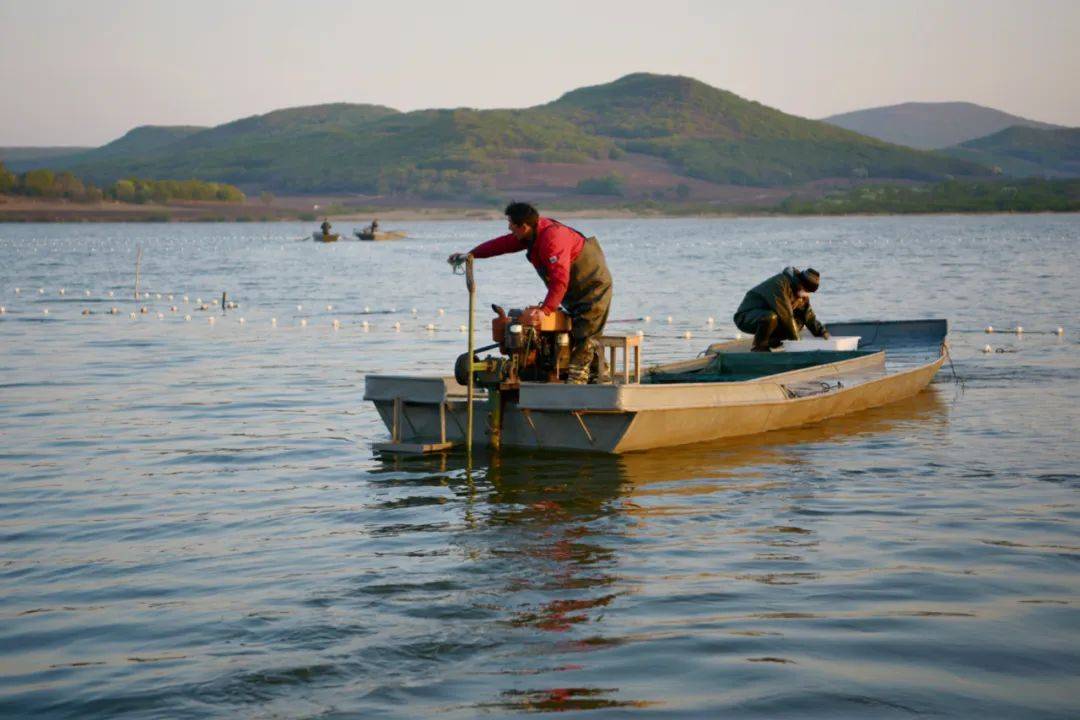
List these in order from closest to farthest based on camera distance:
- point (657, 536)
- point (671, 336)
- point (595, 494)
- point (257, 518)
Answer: point (657, 536) → point (257, 518) → point (595, 494) → point (671, 336)

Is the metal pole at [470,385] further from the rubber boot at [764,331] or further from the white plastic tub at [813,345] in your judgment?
the white plastic tub at [813,345]

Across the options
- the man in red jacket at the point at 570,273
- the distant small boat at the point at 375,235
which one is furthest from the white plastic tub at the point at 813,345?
the distant small boat at the point at 375,235

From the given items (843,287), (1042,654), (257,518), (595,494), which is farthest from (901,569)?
(843,287)

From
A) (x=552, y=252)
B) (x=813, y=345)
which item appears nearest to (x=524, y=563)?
(x=552, y=252)

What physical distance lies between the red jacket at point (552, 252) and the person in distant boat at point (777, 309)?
5.35m

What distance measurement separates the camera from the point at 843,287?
49156mm

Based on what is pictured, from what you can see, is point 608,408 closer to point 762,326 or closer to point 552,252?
point 552,252

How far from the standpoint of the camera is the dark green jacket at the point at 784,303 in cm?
1855

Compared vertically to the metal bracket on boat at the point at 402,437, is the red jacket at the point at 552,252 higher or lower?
higher

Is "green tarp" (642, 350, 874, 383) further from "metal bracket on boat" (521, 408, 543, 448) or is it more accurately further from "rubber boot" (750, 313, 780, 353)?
→ "metal bracket on boat" (521, 408, 543, 448)

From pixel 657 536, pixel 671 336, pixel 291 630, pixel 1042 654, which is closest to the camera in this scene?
pixel 1042 654

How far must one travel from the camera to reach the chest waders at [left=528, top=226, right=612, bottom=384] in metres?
14.1

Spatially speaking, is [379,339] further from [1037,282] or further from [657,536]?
[1037,282]

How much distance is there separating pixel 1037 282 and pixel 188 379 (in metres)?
33.8
